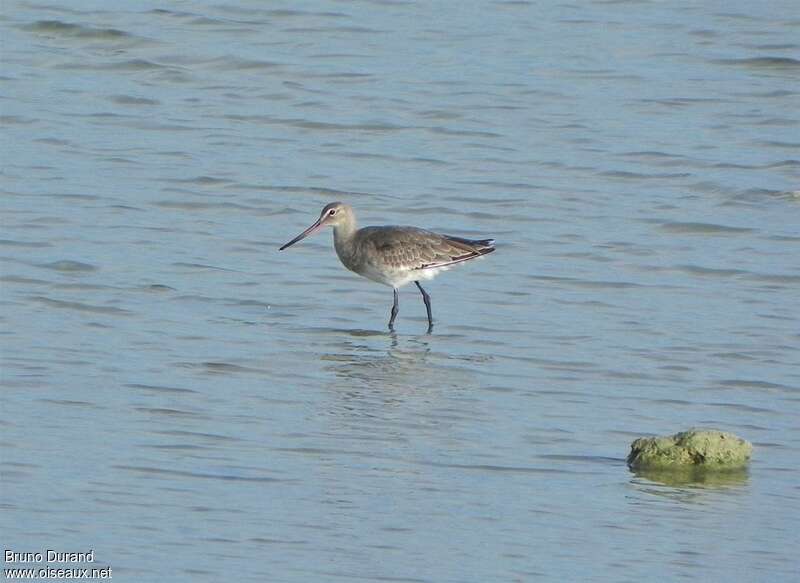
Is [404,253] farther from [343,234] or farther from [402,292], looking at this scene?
[402,292]

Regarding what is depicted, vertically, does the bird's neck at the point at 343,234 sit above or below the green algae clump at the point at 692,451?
below

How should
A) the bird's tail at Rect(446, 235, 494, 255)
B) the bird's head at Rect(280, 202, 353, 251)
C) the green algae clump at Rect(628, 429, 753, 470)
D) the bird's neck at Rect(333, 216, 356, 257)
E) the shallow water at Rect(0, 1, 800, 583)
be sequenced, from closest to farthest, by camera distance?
1. the shallow water at Rect(0, 1, 800, 583)
2. the green algae clump at Rect(628, 429, 753, 470)
3. the bird's tail at Rect(446, 235, 494, 255)
4. the bird's neck at Rect(333, 216, 356, 257)
5. the bird's head at Rect(280, 202, 353, 251)

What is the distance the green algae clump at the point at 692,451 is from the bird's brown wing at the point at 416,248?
3985 mm

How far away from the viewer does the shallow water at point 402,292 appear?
7.18 metres

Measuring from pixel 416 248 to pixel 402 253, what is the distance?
4.0 inches

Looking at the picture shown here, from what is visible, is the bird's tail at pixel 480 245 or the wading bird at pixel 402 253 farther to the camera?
the bird's tail at pixel 480 245

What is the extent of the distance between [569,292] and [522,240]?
57.4 inches

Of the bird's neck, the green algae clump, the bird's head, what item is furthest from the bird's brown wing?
the green algae clump

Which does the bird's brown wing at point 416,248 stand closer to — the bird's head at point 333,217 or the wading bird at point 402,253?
the wading bird at point 402,253

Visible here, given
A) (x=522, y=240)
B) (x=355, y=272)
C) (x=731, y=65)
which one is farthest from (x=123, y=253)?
(x=731, y=65)

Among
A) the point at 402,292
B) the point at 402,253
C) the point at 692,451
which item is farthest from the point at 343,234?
the point at 692,451

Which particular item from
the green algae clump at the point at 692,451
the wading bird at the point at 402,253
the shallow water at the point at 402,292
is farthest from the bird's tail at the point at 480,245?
the green algae clump at the point at 692,451

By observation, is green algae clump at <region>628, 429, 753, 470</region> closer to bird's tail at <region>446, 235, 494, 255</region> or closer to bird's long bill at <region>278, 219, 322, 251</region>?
bird's tail at <region>446, 235, 494, 255</region>

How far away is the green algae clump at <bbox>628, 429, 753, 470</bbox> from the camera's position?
7.94 m
